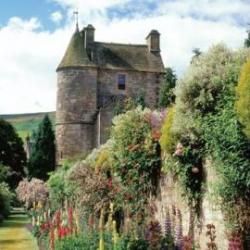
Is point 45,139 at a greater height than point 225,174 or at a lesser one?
greater

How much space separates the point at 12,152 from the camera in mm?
66812

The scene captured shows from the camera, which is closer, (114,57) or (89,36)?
(89,36)

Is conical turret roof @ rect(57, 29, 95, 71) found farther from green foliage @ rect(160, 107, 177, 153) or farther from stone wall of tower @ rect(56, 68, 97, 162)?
green foliage @ rect(160, 107, 177, 153)

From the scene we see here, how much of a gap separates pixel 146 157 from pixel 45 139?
4926cm

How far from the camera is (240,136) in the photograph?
10.1m

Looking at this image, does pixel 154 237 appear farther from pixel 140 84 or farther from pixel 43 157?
pixel 43 157

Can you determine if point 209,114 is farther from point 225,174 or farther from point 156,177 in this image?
point 156,177

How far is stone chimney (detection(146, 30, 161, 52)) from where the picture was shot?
58375 mm

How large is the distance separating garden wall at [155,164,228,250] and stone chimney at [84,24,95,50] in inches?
1664

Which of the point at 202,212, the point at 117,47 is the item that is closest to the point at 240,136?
the point at 202,212

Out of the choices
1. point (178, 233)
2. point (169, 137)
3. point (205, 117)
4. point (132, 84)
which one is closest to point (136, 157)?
point (169, 137)

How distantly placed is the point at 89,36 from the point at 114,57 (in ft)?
9.39

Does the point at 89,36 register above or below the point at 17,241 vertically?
above

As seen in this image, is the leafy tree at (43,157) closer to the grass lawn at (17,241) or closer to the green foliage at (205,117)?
the grass lawn at (17,241)
